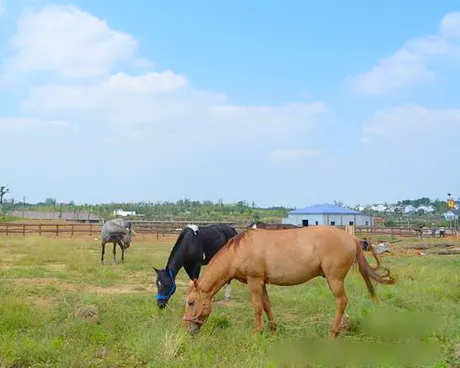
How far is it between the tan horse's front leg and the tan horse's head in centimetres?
62

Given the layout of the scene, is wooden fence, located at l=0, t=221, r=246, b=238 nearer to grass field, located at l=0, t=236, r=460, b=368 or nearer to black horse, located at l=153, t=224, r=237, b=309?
black horse, located at l=153, t=224, r=237, b=309

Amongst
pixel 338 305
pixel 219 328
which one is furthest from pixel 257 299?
pixel 338 305

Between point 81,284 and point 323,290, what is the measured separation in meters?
5.68

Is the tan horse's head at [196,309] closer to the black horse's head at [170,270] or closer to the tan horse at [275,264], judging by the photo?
the tan horse at [275,264]

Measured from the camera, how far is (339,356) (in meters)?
5.58

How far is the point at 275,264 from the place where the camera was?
710 cm

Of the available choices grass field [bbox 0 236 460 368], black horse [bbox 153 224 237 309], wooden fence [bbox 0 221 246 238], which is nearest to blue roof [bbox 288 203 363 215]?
wooden fence [bbox 0 221 246 238]

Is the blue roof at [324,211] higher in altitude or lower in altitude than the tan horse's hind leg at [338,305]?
higher

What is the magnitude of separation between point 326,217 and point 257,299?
4822 cm

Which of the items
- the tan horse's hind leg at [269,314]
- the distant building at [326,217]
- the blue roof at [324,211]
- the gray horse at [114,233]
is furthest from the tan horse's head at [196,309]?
the blue roof at [324,211]

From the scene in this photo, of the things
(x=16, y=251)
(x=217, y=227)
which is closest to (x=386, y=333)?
(x=217, y=227)

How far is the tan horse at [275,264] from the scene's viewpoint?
694 cm

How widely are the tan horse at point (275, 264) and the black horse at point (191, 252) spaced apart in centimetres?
168

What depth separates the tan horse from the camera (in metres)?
6.94
